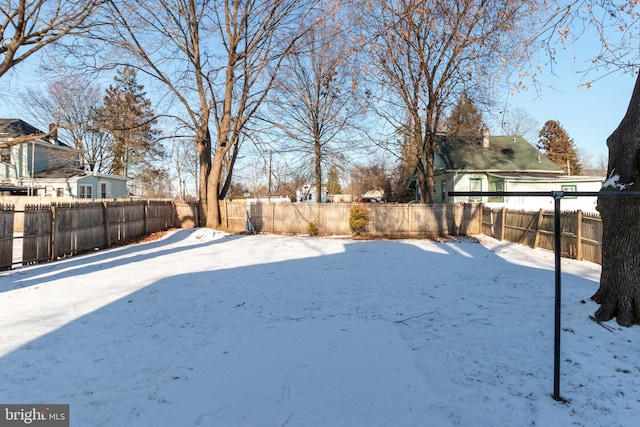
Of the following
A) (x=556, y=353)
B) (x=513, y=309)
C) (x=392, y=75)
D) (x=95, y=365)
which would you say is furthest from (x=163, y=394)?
(x=392, y=75)

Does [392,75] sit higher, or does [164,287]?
[392,75]

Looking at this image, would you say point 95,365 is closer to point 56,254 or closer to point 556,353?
point 556,353

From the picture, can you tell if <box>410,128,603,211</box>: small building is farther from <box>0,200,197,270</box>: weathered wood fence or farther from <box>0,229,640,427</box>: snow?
<box>0,200,197,270</box>: weathered wood fence

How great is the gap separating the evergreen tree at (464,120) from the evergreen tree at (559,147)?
1124 inches

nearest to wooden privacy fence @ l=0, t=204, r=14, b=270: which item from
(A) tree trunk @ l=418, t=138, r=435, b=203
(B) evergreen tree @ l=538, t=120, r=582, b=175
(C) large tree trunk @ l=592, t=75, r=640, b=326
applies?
(C) large tree trunk @ l=592, t=75, r=640, b=326

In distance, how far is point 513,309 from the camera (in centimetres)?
517

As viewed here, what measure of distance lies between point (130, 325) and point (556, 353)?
4616 millimetres

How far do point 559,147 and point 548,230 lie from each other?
1523 inches

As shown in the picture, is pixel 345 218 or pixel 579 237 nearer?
pixel 579 237

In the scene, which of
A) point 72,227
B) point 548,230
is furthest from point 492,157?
point 72,227

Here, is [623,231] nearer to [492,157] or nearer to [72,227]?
[72,227]

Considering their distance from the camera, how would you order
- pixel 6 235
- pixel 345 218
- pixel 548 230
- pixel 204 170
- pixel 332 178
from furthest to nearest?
pixel 332 178, pixel 204 170, pixel 345 218, pixel 548 230, pixel 6 235

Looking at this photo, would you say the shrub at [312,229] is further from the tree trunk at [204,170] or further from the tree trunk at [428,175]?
the tree trunk at [428,175]

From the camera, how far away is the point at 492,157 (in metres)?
24.9
